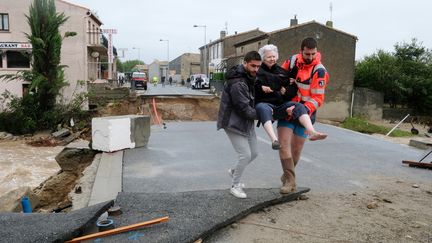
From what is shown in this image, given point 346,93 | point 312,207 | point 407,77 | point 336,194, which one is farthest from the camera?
point 407,77

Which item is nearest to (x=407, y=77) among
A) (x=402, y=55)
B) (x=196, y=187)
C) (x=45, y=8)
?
(x=402, y=55)

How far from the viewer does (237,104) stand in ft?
15.1

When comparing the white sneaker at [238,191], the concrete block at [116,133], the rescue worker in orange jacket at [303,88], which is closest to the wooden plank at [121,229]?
the white sneaker at [238,191]

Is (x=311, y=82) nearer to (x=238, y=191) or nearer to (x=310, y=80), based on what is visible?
(x=310, y=80)

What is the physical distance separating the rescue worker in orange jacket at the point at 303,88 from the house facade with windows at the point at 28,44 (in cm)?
2938

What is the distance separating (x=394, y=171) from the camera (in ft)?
24.6

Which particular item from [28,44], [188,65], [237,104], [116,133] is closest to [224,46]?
[28,44]

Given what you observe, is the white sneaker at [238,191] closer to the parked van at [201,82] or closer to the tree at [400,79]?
the tree at [400,79]

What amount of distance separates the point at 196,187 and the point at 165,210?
1.57m

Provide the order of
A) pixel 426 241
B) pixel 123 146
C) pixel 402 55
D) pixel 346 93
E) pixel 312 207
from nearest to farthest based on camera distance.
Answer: pixel 426 241 < pixel 312 207 < pixel 123 146 < pixel 346 93 < pixel 402 55

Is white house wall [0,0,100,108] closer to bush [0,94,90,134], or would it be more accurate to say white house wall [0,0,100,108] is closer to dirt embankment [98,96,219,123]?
bush [0,94,90,134]

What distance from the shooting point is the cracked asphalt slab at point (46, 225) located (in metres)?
3.48

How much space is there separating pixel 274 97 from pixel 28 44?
3336cm

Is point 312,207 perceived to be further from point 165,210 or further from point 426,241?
point 165,210
